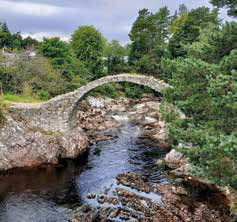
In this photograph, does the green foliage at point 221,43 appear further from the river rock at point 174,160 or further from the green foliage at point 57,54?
the green foliage at point 57,54

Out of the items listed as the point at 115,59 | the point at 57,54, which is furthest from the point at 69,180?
the point at 115,59

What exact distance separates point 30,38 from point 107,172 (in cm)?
4153

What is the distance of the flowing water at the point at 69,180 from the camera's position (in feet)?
39.7

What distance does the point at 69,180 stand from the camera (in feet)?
51.2

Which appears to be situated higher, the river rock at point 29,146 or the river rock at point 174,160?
the river rock at point 29,146

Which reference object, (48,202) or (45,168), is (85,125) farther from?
(48,202)

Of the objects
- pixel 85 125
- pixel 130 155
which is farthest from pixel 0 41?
pixel 130 155

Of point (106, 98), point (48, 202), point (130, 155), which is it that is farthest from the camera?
point (106, 98)

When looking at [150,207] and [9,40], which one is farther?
[9,40]

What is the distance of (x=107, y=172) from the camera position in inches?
652

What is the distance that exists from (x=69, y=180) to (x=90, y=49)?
2577 cm

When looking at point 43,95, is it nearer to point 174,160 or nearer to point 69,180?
point 69,180

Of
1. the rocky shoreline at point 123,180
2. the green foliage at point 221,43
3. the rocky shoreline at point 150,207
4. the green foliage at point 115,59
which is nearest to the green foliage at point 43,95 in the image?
the rocky shoreline at point 123,180

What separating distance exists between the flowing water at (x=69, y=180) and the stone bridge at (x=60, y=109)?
3.00 meters
